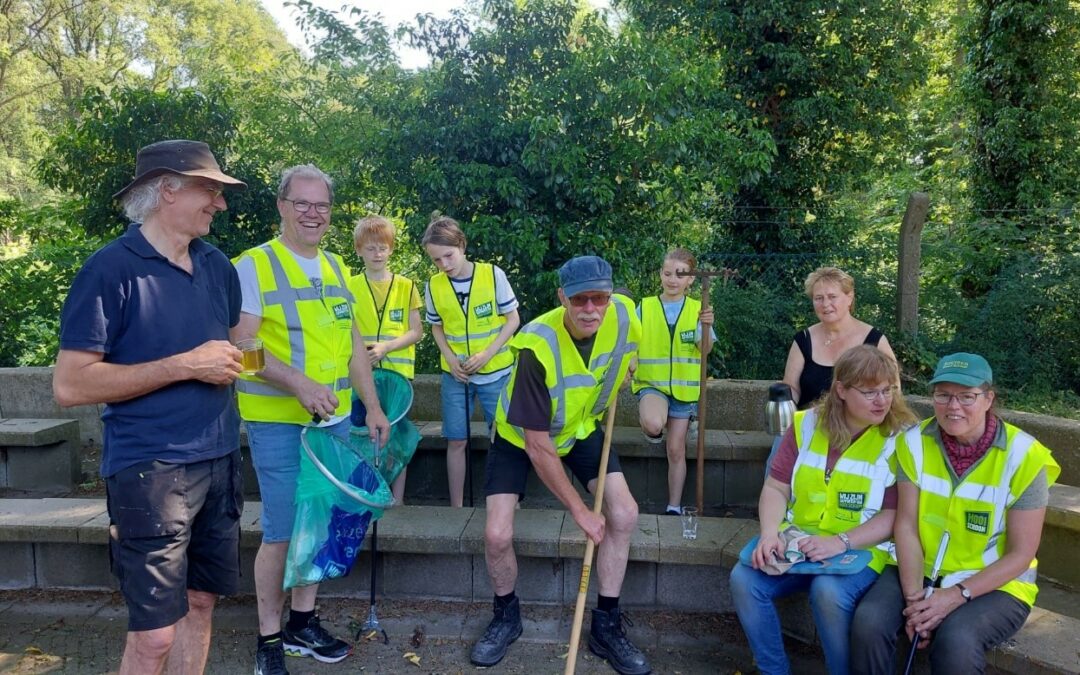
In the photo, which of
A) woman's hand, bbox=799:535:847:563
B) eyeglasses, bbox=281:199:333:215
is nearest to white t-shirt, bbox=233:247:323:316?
eyeglasses, bbox=281:199:333:215

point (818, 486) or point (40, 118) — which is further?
point (40, 118)

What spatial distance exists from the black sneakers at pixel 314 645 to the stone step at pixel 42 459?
281cm

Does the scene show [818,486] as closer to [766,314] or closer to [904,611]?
[904,611]

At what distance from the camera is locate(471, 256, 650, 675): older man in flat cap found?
3.11 meters

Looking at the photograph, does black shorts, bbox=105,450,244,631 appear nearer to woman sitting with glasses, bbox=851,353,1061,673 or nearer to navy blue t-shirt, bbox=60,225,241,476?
navy blue t-shirt, bbox=60,225,241,476

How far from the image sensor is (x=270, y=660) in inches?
121

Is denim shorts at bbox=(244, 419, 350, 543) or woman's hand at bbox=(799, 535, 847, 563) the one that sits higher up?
denim shorts at bbox=(244, 419, 350, 543)

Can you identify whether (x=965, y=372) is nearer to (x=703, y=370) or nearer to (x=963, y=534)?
(x=963, y=534)

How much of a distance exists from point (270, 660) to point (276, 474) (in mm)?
749

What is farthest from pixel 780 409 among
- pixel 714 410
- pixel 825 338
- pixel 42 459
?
pixel 42 459

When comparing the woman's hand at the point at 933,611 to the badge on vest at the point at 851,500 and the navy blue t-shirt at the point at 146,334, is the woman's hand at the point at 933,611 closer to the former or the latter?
the badge on vest at the point at 851,500

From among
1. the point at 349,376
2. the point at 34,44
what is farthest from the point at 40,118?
the point at 349,376

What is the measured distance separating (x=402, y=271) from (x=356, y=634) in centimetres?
412

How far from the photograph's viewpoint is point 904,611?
8.82ft
